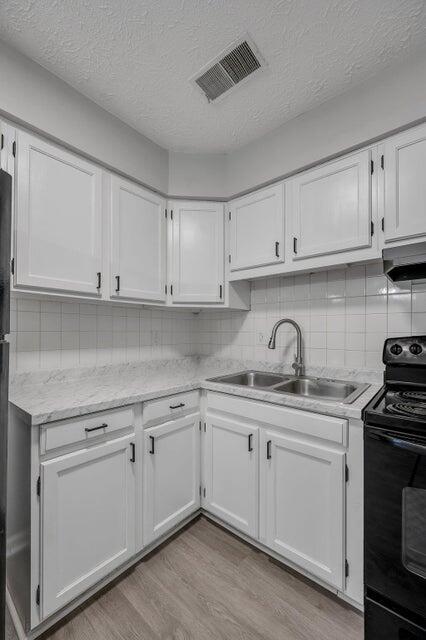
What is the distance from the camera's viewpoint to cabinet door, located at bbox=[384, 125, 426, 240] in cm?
133

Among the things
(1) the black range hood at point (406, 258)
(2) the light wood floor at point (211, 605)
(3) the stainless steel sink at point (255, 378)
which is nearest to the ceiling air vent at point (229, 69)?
(1) the black range hood at point (406, 258)

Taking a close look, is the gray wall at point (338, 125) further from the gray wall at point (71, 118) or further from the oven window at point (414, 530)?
the oven window at point (414, 530)

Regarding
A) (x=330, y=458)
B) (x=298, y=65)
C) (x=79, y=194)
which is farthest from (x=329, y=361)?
(x=79, y=194)

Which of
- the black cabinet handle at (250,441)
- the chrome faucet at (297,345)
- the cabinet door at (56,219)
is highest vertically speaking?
the cabinet door at (56,219)

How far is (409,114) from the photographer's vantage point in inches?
52.9

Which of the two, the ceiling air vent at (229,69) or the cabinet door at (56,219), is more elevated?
the ceiling air vent at (229,69)

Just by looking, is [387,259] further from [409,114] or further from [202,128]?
[202,128]

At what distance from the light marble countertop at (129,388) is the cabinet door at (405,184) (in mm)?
815

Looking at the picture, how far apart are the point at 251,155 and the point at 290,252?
0.74 metres

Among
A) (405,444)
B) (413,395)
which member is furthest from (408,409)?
(413,395)

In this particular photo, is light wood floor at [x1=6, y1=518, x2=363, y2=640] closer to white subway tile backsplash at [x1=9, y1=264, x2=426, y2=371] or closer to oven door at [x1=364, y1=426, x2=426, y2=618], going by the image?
oven door at [x1=364, y1=426, x2=426, y2=618]

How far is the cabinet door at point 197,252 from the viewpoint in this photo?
6.77 feet

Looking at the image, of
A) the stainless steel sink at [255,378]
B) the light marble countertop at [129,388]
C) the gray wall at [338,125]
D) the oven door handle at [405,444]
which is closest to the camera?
the oven door handle at [405,444]

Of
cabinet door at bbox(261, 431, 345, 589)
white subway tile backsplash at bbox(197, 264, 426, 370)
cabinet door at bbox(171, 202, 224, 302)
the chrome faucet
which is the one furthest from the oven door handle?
cabinet door at bbox(171, 202, 224, 302)
